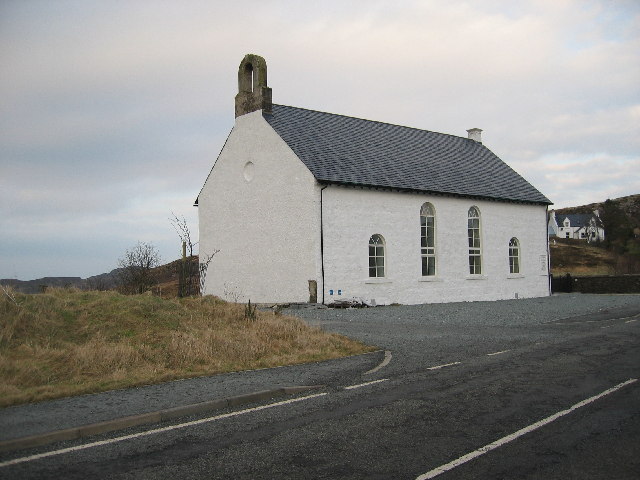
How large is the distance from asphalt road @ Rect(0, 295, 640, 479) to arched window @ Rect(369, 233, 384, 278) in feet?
53.1

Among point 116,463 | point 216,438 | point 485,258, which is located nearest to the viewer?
point 116,463

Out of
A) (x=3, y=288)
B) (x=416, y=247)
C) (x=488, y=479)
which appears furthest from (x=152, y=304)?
(x=416, y=247)

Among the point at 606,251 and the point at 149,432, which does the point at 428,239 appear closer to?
the point at 149,432

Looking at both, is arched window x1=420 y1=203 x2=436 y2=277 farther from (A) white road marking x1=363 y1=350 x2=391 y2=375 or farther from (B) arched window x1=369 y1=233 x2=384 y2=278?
(A) white road marking x1=363 y1=350 x2=391 y2=375

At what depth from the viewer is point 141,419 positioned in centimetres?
704

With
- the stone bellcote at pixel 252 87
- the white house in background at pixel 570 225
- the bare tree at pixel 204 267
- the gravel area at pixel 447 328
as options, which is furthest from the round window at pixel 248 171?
the white house in background at pixel 570 225

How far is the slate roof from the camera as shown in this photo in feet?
90.7

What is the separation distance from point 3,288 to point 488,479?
426 inches

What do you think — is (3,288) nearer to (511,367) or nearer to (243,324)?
(243,324)

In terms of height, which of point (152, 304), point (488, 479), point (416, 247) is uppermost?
point (416, 247)

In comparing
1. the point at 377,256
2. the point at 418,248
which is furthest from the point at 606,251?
the point at 377,256

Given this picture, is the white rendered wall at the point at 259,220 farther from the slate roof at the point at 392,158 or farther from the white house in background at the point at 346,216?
the slate roof at the point at 392,158

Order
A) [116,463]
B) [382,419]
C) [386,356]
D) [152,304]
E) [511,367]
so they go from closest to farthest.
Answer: [116,463] < [382,419] < [511,367] < [386,356] < [152,304]

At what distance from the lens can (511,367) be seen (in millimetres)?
10258
